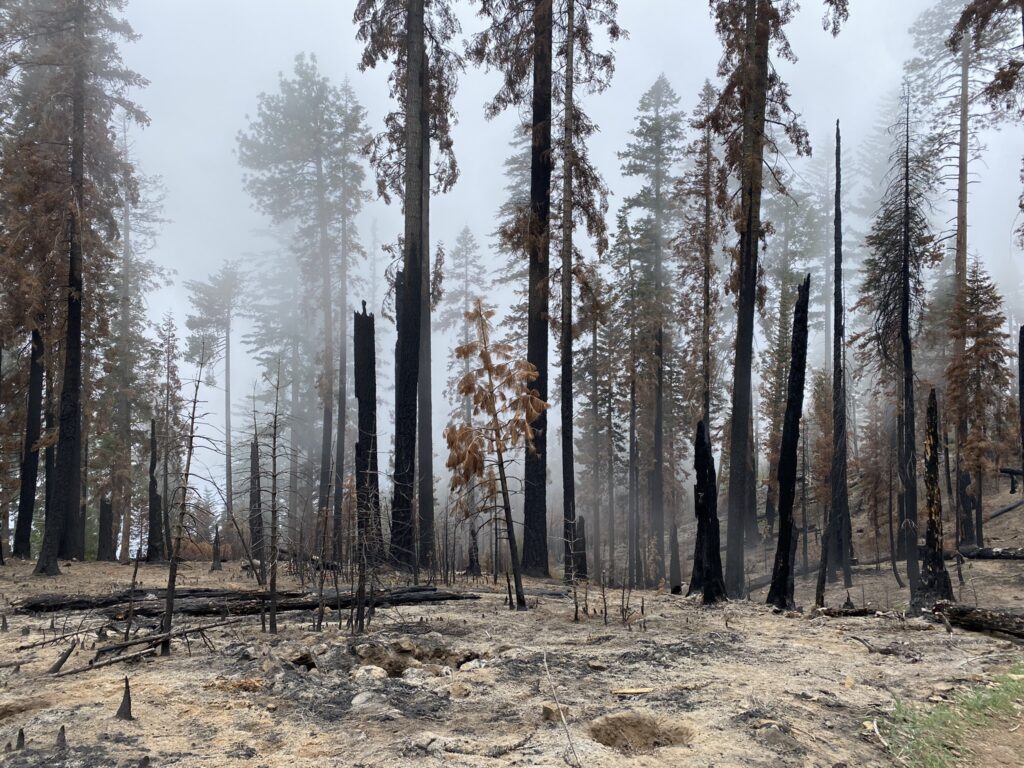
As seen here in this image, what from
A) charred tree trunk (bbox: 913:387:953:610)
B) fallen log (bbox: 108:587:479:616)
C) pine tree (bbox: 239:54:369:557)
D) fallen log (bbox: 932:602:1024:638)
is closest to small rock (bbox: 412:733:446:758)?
fallen log (bbox: 108:587:479:616)

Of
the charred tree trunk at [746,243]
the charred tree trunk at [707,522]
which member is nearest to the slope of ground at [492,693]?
the charred tree trunk at [707,522]

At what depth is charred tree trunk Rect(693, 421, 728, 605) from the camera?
11117 millimetres

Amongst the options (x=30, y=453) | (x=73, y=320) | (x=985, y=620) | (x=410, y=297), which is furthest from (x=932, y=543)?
(x=30, y=453)

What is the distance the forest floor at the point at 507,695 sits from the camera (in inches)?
168

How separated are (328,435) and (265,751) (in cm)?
2601

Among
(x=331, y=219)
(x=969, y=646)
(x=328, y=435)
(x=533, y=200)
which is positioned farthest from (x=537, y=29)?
(x=331, y=219)

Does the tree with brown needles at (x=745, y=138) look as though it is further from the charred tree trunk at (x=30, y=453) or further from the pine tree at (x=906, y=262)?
the charred tree trunk at (x=30, y=453)

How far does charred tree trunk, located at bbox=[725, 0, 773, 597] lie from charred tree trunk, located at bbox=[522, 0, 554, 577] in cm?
431

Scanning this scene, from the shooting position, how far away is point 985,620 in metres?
7.96

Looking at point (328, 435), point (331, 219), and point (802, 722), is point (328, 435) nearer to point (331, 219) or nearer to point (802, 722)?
point (331, 219)

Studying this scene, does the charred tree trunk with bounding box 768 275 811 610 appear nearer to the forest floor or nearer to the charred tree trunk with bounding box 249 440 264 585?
the forest floor

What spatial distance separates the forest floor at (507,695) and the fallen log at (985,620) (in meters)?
0.19

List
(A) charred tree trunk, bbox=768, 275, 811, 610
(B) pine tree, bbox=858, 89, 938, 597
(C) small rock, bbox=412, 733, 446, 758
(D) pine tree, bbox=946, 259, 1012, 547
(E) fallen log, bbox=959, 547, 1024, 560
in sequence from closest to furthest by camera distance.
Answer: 1. (C) small rock, bbox=412, 733, 446, 758
2. (A) charred tree trunk, bbox=768, 275, 811, 610
3. (B) pine tree, bbox=858, 89, 938, 597
4. (E) fallen log, bbox=959, 547, 1024, 560
5. (D) pine tree, bbox=946, 259, 1012, 547

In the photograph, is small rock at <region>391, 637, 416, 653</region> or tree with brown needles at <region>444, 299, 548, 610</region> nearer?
small rock at <region>391, 637, 416, 653</region>
